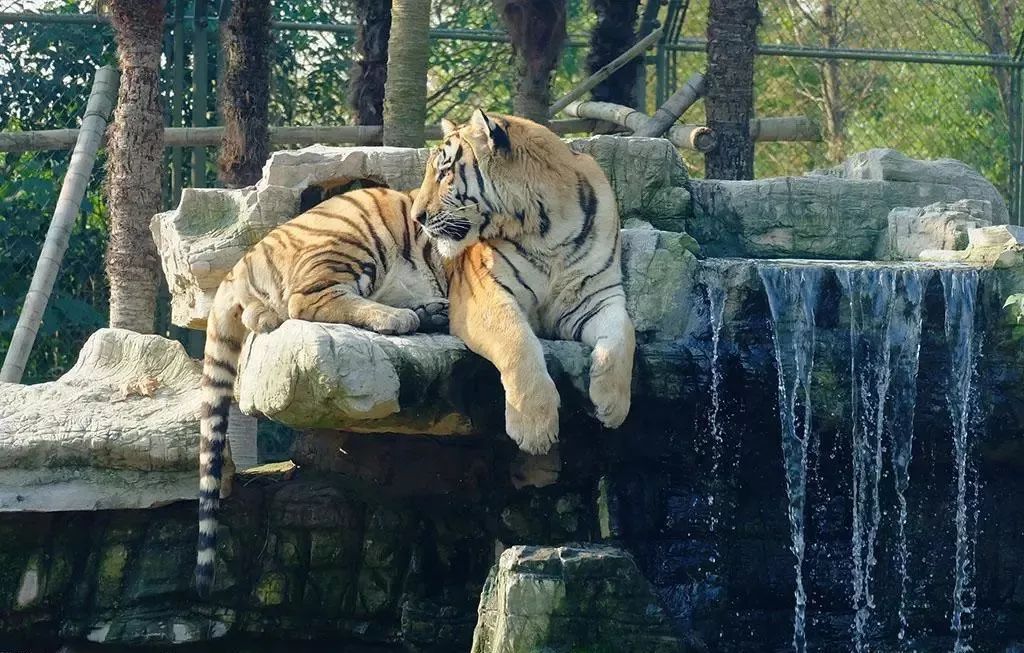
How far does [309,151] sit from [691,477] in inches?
88.0

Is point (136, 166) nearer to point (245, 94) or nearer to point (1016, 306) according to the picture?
point (245, 94)

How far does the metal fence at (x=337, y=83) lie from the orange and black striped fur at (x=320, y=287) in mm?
2821

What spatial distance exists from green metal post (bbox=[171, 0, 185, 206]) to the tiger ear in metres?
3.45

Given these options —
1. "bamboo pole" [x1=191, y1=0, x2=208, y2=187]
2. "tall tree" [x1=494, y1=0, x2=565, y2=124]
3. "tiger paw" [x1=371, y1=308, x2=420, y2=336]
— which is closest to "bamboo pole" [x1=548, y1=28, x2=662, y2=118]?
"tall tree" [x1=494, y1=0, x2=565, y2=124]

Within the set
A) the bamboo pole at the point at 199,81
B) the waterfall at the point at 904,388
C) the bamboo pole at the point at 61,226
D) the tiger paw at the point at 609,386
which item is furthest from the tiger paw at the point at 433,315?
the bamboo pole at the point at 199,81

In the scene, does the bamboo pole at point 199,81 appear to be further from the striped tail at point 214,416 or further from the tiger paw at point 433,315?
the tiger paw at point 433,315

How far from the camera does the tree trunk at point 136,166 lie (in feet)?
25.2

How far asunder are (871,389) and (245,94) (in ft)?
12.9

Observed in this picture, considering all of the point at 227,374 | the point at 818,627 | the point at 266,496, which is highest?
the point at 227,374

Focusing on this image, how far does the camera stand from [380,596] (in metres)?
6.25

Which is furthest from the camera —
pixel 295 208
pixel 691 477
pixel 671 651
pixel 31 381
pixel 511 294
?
pixel 31 381

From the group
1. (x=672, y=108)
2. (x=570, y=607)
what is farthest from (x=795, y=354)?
(x=672, y=108)

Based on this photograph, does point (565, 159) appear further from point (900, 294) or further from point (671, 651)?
point (671, 651)

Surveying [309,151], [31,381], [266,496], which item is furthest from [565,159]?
[31,381]
